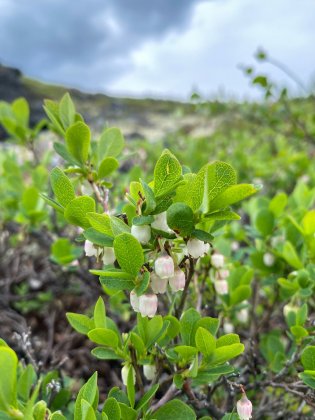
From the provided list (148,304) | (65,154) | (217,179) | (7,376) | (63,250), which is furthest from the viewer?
(63,250)

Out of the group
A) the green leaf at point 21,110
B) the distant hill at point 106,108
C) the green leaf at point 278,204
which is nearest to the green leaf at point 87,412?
the green leaf at point 278,204

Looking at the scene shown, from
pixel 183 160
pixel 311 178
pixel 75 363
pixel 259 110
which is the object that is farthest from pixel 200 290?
pixel 259 110

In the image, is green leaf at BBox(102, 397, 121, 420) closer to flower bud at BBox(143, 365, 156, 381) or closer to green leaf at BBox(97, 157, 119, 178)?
flower bud at BBox(143, 365, 156, 381)

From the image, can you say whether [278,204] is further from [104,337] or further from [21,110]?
[21,110]

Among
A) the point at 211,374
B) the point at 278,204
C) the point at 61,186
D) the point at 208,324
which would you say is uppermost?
the point at 61,186

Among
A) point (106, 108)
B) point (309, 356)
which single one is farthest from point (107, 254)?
point (106, 108)

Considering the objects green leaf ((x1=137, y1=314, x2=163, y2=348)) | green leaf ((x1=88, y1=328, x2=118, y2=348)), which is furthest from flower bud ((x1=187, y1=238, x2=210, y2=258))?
green leaf ((x1=88, y1=328, x2=118, y2=348))
